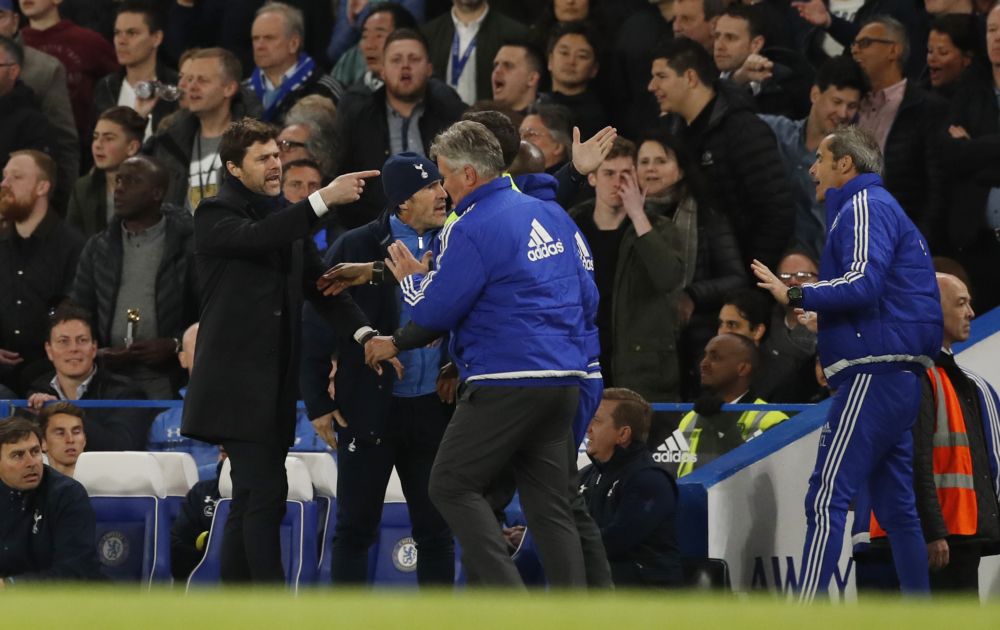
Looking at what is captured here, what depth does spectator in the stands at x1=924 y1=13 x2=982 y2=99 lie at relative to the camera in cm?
1144

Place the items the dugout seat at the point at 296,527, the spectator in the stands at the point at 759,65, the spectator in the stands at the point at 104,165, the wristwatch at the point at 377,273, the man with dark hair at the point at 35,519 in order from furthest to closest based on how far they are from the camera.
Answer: the spectator in the stands at the point at 104,165
the spectator in the stands at the point at 759,65
the dugout seat at the point at 296,527
the man with dark hair at the point at 35,519
the wristwatch at the point at 377,273

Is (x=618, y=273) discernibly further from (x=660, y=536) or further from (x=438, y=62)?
(x=438, y=62)

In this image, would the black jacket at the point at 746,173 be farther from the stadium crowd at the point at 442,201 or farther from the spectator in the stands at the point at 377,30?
the spectator in the stands at the point at 377,30

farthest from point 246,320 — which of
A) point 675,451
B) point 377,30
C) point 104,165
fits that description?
point 377,30

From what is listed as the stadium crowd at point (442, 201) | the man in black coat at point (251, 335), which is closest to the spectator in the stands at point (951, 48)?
the stadium crowd at point (442, 201)

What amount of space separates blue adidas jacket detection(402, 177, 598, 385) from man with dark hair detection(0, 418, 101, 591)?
2.97 meters

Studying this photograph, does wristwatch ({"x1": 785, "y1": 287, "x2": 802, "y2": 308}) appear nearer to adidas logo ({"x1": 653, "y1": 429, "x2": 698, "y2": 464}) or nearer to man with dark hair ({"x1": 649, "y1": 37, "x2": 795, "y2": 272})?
adidas logo ({"x1": 653, "y1": 429, "x2": 698, "y2": 464})

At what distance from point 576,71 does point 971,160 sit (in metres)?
2.77

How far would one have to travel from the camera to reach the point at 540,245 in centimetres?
733

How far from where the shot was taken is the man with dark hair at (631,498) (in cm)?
868

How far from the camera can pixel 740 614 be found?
305 centimetres

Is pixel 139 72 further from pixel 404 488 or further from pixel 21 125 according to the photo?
pixel 404 488

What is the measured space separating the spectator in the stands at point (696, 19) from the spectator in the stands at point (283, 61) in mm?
2448

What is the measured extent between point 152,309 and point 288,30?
2670 mm
